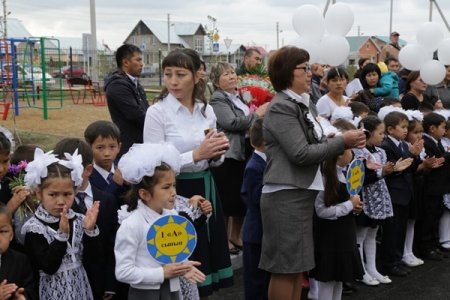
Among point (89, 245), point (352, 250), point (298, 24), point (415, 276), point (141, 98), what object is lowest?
point (415, 276)

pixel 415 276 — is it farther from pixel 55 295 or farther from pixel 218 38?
pixel 218 38

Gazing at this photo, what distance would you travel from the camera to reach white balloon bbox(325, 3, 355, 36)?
6.30m

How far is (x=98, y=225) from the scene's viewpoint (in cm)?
292

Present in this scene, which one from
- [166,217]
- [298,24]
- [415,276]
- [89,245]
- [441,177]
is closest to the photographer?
[166,217]

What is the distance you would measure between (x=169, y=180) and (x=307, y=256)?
44.6 inches

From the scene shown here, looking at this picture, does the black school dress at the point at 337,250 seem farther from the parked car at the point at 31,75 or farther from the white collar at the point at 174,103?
the parked car at the point at 31,75

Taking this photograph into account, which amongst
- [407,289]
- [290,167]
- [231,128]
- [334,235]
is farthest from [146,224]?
[407,289]

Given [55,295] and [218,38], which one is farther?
[218,38]

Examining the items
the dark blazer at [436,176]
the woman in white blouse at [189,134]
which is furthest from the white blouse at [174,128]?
the dark blazer at [436,176]

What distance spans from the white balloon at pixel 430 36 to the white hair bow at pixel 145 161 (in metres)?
5.52

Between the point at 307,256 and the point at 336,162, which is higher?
the point at 336,162

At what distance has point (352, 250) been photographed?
12.6 ft

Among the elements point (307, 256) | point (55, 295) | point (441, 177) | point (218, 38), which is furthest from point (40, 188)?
point (218, 38)

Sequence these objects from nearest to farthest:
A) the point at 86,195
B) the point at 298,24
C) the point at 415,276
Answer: the point at 86,195 < the point at 415,276 < the point at 298,24
